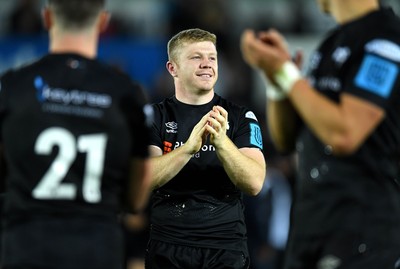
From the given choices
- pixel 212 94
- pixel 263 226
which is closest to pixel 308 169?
pixel 212 94

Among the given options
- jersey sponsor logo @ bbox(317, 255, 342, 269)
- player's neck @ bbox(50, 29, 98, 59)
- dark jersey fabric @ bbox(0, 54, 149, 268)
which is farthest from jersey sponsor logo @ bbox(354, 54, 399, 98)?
player's neck @ bbox(50, 29, 98, 59)

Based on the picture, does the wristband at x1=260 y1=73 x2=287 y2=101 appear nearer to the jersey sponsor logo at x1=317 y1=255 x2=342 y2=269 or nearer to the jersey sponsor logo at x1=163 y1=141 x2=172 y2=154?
the jersey sponsor logo at x1=317 y1=255 x2=342 y2=269

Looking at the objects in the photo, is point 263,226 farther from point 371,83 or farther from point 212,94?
point 371,83

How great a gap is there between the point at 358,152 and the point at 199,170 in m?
1.97

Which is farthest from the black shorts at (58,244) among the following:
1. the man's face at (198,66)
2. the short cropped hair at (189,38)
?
the short cropped hair at (189,38)

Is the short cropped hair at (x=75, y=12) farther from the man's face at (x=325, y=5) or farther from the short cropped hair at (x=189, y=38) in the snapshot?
the short cropped hair at (x=189, y=38)

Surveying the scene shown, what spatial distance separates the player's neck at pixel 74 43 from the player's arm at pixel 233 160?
1502 millimetres

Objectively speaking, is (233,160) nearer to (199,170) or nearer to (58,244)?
(199,170)

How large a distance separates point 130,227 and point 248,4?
24.7 feet

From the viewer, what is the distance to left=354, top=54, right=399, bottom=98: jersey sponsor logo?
4.82m

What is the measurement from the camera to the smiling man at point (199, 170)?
257 inches

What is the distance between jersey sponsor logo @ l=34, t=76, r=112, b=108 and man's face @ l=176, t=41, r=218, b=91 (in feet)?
6.46

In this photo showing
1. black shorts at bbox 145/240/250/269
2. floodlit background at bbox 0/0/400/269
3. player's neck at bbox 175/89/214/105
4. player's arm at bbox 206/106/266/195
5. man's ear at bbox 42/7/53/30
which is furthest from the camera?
floodlit background at bbox 0/0/400/269

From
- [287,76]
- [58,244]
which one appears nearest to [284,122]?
[287,76]
